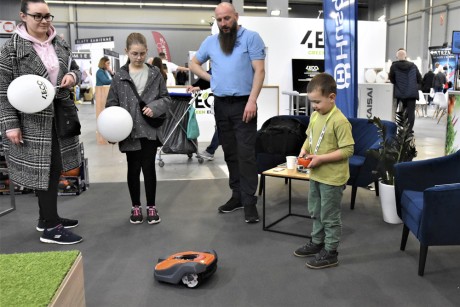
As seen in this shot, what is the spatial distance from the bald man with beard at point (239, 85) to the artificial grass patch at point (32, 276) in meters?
1.85

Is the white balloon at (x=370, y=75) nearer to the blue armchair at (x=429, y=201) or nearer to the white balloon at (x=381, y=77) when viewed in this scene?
the white balloon at (x=381, y=77)

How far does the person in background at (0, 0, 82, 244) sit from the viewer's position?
2.70m

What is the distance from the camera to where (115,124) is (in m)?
3.00

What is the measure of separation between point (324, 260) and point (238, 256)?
21.1 inches

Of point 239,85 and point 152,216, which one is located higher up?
point 239,85

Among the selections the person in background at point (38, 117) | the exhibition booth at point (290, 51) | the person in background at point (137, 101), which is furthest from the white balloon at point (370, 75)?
the person in background at point (38, 117)

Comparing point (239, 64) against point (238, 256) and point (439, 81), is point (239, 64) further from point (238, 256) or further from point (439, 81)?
point (439, 81)

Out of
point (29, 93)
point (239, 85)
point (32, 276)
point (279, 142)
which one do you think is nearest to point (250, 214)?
point (279, 142)

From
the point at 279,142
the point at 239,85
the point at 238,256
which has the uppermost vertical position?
the point at 239,85

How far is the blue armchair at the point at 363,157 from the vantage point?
3.69 meters

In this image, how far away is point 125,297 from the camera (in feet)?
7.51

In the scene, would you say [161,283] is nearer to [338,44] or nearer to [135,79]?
[135,79]

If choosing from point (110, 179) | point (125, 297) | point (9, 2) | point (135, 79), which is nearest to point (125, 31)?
point (9, 2)

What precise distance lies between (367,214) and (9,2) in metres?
21.2
